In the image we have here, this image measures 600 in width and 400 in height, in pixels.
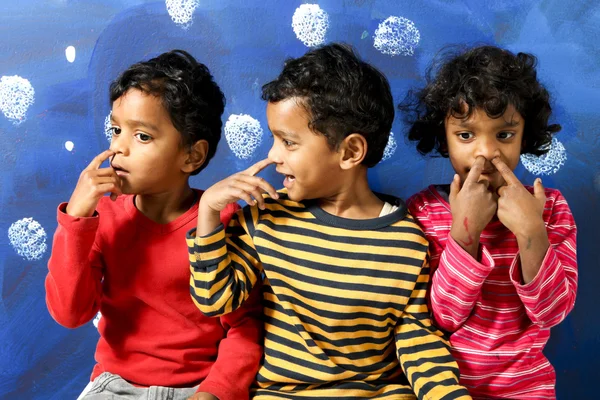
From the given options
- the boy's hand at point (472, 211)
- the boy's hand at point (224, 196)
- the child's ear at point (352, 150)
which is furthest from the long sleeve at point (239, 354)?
the boy's hand at point (472, 211)

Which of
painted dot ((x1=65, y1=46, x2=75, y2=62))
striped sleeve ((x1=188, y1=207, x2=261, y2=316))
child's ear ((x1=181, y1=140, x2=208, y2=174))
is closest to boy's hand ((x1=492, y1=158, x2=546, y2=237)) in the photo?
striped sleeve ((x1=188, y1=207, x2=261, y2=316))

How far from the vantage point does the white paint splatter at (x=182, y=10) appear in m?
1.61

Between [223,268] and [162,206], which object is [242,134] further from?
[223,268]

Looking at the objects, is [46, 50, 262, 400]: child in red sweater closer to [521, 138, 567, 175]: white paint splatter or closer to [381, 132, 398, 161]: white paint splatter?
[381, 132, 398, 161]: white paint splatter

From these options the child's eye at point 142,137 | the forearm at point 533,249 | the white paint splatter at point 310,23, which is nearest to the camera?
the forearm at point 533,249

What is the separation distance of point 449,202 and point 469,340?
11.4 inches

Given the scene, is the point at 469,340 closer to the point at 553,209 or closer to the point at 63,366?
the point at 553,209

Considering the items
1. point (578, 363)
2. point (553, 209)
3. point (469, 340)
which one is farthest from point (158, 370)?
point (578, 363)

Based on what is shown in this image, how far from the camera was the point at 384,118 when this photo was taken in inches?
55.2

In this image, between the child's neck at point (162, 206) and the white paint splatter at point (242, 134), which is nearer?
the child's neck at point (162, 206)

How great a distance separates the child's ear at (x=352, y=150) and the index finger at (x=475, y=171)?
21 centimetres

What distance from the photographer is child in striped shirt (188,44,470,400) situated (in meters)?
1.34

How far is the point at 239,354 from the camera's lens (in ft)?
4.56

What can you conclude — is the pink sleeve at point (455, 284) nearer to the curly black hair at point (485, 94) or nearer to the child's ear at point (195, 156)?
the curly black hair at point (485, 94)
